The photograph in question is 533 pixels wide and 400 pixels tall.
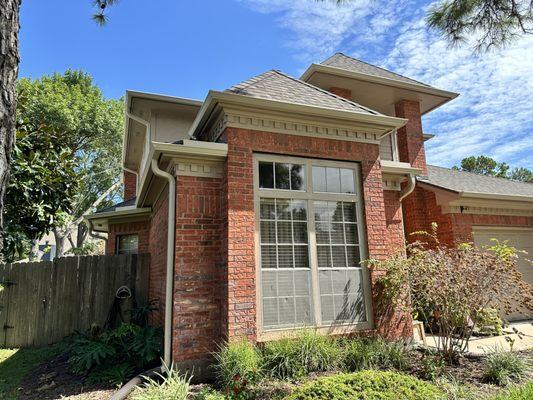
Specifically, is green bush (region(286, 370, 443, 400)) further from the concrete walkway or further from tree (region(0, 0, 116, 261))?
tree (region(0, 0, 116, 261))

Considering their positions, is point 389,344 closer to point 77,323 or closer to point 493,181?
point 77,323

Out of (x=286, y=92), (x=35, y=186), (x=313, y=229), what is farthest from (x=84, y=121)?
(x=313, y=229)

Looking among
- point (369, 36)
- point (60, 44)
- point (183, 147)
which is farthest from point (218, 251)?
point (60, 44)

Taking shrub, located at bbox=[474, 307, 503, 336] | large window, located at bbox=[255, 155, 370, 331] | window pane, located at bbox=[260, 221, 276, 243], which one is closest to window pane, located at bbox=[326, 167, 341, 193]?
large window, located at bbox=[255, 155, 370, 331]

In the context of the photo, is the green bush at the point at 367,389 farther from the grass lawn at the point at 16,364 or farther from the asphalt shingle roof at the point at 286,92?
the grass lawn at the point at 16,364

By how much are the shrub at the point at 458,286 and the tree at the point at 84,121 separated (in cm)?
1555

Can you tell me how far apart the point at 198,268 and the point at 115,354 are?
2173 mm

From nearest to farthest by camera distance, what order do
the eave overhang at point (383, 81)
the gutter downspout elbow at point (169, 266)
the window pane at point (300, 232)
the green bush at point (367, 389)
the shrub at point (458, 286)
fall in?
the green bush at point (367, 389) < the gutter downspout elbow at point (169, 266) < the shrub at point (458, 286) < the window pane at point (300, 232) < the eave overhang at point (383, 81)

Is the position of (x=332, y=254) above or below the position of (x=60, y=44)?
below

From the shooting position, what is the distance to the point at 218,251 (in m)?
5.41

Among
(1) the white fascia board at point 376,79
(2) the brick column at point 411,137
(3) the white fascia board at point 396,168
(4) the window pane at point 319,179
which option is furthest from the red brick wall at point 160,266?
(2) the brick column at point 411,137

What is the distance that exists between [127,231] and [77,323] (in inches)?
122

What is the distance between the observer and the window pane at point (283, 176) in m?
5.66

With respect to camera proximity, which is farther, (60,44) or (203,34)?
(60,44)
